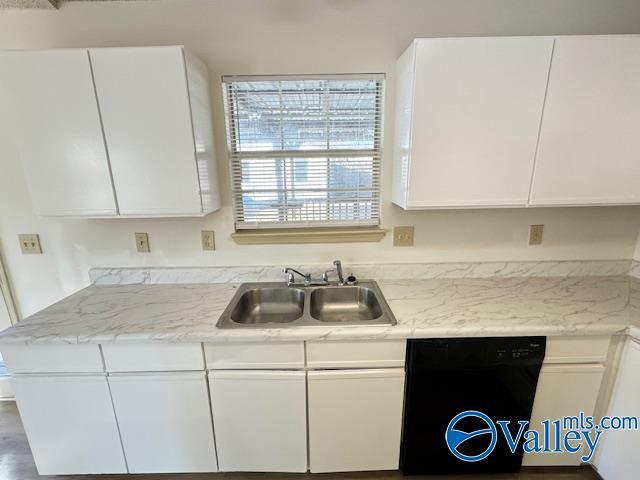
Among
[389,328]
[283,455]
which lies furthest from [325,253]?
[283,455]

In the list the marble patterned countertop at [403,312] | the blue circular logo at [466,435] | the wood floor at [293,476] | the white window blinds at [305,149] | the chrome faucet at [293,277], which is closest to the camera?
the marble patterned countertop at [403,312]

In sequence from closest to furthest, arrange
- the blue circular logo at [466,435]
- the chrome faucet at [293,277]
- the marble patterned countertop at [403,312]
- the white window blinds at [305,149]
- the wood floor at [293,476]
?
the marble patterned countertop at [403,312]
the blue circular logo at [466,435]
the wood floor at [293,476]
the white window blinds at [305,149]
the chrome faucet at [293,277]

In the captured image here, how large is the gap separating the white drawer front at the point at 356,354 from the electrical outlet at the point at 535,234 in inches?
46.1

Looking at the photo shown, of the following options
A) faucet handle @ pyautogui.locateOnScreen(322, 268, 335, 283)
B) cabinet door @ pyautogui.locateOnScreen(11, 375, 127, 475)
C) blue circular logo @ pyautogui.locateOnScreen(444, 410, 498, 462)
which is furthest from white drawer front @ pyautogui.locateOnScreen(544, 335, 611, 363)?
cabinet door @ pyautogui.locateOnScreen(11, 375, 127, 475)

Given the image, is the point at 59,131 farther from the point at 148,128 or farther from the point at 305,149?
the point at 305,149

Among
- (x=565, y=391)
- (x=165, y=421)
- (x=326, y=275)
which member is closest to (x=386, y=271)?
(x=326, y=275)

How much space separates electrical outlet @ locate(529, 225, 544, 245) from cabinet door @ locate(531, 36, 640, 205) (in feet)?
1.15

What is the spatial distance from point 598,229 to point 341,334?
5.90 ft

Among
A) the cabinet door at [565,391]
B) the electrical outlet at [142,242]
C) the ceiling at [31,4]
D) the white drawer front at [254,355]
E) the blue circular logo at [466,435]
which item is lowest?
the blue circular logo at [466,435]

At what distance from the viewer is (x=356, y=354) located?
1.30 metres

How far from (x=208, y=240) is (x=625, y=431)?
92.1 inches

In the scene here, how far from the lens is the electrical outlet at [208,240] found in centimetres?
177

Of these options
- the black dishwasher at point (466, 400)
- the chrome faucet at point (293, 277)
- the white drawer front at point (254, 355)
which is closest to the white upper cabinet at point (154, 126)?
the chrome faucet at point (293, 277)

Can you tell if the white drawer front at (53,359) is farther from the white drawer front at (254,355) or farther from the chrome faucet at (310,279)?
the chrome faucet at (310,279)
